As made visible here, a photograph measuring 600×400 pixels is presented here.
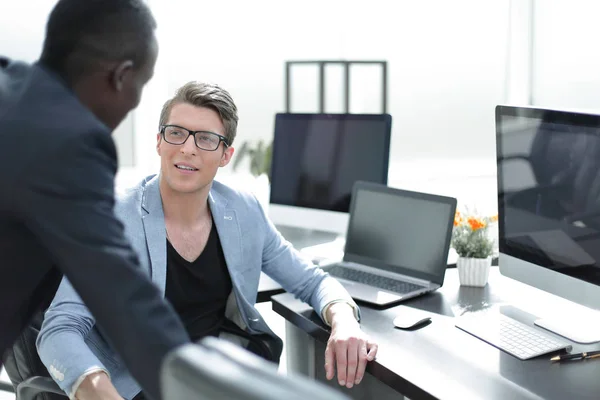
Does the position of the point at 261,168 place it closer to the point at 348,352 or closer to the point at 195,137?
the point at 195,137

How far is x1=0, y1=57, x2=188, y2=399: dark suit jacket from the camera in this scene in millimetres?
862

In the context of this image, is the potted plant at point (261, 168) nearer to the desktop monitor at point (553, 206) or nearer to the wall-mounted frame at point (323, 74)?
the desktop monitor at point (553, 206)

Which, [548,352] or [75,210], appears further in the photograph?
[548,352]

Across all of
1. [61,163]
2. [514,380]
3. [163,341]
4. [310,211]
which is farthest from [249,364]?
[310,211]

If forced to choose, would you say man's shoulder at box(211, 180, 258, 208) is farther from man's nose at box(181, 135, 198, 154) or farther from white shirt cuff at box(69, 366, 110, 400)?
white shirt cuff at box(69, 366, 110, 400)

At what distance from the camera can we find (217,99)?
202cm

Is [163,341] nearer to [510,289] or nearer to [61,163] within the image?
[61,163]

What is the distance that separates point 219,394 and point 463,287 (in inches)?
63.1

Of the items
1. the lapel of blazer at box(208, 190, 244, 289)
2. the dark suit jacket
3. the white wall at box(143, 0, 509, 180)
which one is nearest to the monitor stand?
the lapel of blazer at box(208, 190, 244, 289)

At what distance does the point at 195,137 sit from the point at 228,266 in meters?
0.35

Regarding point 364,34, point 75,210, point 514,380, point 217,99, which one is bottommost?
point 514,380

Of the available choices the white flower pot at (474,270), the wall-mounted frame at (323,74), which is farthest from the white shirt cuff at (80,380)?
the wall-mounted frame at (323,74)

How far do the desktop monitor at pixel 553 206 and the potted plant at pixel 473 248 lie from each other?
137 mm

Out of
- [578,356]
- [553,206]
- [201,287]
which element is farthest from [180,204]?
[578,356]
